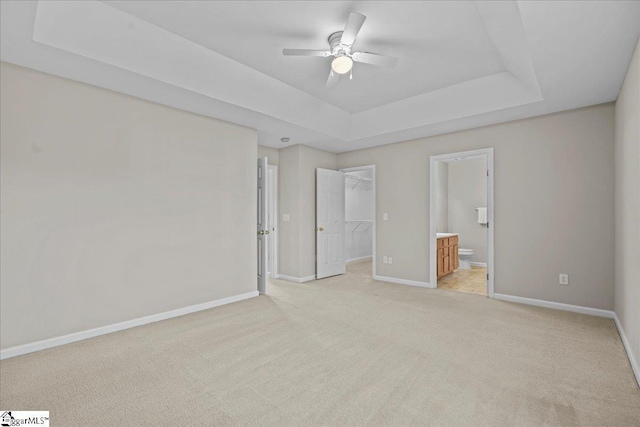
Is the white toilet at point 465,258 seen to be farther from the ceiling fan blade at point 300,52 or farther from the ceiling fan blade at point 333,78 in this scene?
the ceiling fan blade at point 300,52

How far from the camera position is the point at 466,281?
554 centimetres

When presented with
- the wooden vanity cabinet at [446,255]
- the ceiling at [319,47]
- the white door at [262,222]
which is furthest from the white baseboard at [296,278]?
the ceiling at [319,47]

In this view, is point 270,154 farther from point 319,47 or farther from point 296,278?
point 319,47

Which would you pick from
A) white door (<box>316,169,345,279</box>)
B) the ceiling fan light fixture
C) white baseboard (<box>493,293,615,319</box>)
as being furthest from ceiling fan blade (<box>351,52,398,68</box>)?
white baseboard (<box>493,293,615,319</box>)

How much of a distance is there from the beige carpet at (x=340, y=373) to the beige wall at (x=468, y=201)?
3704 millimetres

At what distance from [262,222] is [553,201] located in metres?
3.96

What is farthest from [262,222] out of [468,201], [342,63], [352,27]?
[468,201]

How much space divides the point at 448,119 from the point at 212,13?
10.3ft

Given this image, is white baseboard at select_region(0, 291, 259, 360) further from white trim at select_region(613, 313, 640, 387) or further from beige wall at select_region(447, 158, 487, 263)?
beige wall at select_region(447, 158, 487, 263)

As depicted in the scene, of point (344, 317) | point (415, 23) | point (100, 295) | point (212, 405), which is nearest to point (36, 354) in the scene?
point (100, 295)

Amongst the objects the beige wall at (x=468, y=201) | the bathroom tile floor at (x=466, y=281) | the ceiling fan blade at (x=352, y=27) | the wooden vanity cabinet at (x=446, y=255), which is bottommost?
the bathroom tile floor at (x=466, y=281)

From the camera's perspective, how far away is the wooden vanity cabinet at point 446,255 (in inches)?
208

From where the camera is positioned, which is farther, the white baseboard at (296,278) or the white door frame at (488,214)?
the white baseboard at (296,278)

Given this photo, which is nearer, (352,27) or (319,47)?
(352,27)
